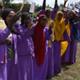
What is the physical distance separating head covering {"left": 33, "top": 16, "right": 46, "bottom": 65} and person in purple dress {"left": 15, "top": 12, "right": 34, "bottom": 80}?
0.81 ft

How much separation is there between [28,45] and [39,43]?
0.53 meters

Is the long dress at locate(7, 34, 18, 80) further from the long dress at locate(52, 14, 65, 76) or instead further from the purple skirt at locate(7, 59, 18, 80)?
the long dress at locate(52, 14, 65, 76)

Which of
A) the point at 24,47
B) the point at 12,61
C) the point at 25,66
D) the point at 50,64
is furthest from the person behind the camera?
the point at 50,64

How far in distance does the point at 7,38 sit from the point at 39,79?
7.26 ft

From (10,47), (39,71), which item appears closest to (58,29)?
(39,71)

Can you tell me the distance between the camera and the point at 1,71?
6629 mm

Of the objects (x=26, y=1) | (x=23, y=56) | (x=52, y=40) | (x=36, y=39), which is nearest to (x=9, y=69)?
(x=23, y=56)

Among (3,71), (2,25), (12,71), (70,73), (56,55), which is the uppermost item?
(2,25)

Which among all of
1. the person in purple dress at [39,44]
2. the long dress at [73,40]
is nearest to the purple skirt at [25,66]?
the person in purple dress at [39,44]

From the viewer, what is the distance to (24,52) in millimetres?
7375

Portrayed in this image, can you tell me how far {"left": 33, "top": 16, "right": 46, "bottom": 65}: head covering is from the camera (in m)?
7.72

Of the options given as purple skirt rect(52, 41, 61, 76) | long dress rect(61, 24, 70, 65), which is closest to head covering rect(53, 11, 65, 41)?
purple skirt rect(52, 41, 61, 76)

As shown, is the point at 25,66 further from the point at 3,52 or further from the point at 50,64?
the point at 50,64

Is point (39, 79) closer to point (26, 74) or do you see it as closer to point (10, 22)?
point (26, 74)
